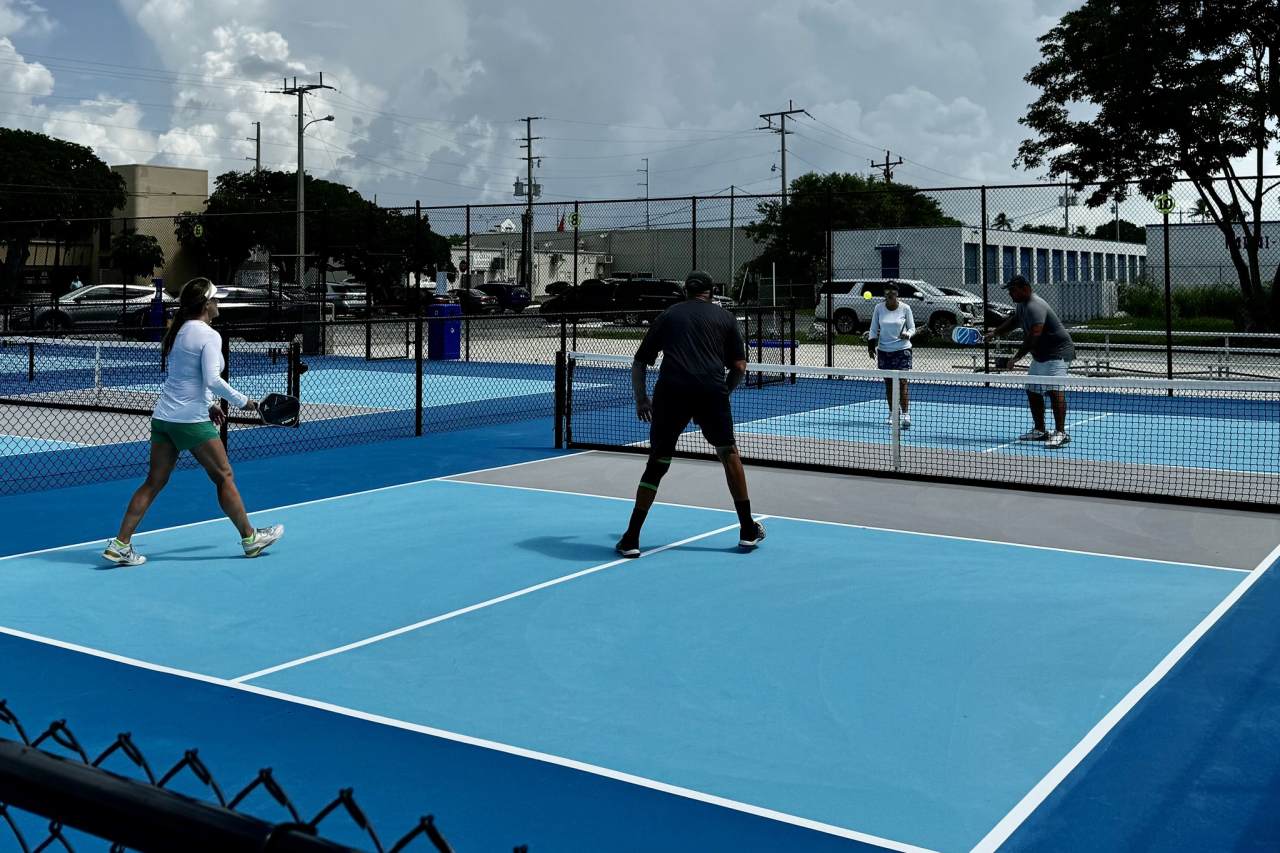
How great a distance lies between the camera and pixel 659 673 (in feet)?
21.2

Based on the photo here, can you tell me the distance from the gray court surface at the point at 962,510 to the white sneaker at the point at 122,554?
3364 mm

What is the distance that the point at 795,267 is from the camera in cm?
4303

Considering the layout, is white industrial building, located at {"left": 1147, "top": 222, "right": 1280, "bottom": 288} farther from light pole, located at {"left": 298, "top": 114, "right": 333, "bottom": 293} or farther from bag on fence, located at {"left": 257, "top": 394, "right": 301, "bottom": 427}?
bag on fence, located at {"left": 257, "top": 394, "right": 301, "bottom": 427}

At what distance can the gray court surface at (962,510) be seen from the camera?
9.60 metres

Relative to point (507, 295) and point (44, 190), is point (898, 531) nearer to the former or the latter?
point (507, 295)

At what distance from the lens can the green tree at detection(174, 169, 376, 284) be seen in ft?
174

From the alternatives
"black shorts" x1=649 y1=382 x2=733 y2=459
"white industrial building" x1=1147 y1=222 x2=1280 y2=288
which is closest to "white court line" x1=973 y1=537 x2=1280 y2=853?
→ "black shorts" x1=649 y1=382 x2=733 y2=459

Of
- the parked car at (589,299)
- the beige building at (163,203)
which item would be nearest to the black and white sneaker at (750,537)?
the parked car at (589,299)

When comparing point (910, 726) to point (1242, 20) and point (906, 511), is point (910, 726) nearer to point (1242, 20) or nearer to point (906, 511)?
point (906, 511)

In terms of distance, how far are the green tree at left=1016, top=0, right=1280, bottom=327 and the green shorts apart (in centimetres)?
2204

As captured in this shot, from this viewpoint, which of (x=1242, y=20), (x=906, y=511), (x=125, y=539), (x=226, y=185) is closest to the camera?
(x=125, y=539)

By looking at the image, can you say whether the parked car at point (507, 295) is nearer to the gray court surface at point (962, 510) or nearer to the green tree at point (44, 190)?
the green tree at point (44, 190)

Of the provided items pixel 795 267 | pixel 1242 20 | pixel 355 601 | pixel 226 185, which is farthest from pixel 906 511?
pixel 226 185

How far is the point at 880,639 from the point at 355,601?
9.74ft
